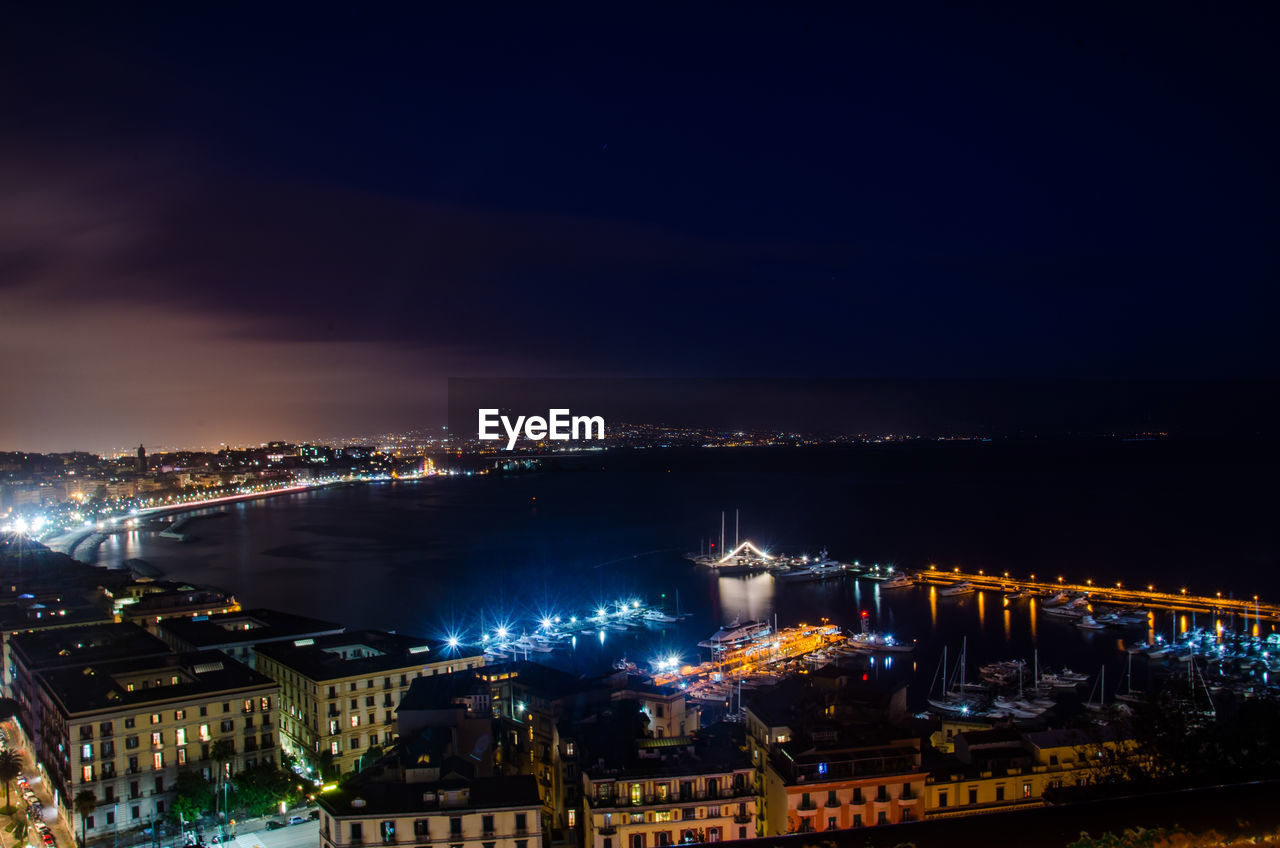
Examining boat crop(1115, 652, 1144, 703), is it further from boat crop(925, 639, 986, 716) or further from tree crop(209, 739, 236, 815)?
tree crop(209, 739, 236, 815)

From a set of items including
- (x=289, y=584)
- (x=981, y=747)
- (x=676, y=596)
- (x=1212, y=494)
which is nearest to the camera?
(x=981, y=747)

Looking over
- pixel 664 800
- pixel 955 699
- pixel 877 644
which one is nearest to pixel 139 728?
pixel 664 800

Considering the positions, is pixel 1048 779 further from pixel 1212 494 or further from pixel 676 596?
pixel 1212 494

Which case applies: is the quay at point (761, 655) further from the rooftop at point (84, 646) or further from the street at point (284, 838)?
the rooftop at point (84, 646)

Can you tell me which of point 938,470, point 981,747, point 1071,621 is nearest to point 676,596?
point 1071,621

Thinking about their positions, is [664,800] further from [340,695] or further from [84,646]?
[84,646]

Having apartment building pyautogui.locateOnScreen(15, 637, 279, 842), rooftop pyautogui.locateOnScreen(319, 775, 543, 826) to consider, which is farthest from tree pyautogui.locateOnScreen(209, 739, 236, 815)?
rooftop pyautogui.locateOnScreen(319, 775, 543, 826)
